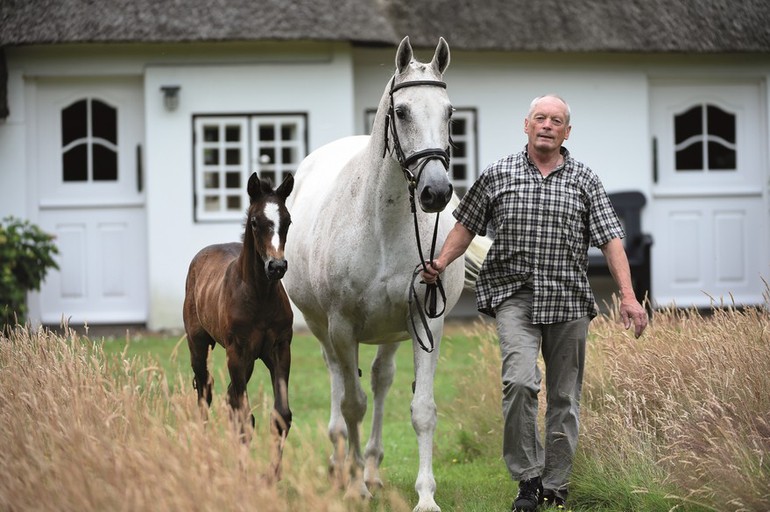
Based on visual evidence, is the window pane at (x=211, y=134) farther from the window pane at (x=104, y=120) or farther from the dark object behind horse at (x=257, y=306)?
the dark object behind horse at (x=257, y=306)

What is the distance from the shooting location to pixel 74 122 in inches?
615

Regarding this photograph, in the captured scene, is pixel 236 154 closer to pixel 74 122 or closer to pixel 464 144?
pixel 74 122

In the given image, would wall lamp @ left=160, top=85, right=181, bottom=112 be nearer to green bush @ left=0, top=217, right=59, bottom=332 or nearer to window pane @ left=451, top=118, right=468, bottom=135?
green bush @ left=0, top=217, right=59, bottom=332

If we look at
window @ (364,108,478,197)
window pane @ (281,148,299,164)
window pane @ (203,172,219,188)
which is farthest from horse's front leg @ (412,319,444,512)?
window @ (364,108,478,197)

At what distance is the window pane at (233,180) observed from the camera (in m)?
15.4

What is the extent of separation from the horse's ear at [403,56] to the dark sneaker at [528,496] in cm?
224

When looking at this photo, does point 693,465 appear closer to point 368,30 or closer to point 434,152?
point 434,152

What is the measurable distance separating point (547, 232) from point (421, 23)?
10141mm

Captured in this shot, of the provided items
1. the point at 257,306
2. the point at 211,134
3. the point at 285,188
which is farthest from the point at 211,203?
the point at 285,188

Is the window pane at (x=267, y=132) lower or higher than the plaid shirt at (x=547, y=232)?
higher

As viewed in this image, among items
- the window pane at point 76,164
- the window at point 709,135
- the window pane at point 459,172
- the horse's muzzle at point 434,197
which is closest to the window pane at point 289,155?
the window pane at point 459,172

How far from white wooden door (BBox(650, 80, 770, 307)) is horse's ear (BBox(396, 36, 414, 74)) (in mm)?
10676

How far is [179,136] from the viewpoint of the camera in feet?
49.7

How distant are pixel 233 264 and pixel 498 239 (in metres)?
1.63
